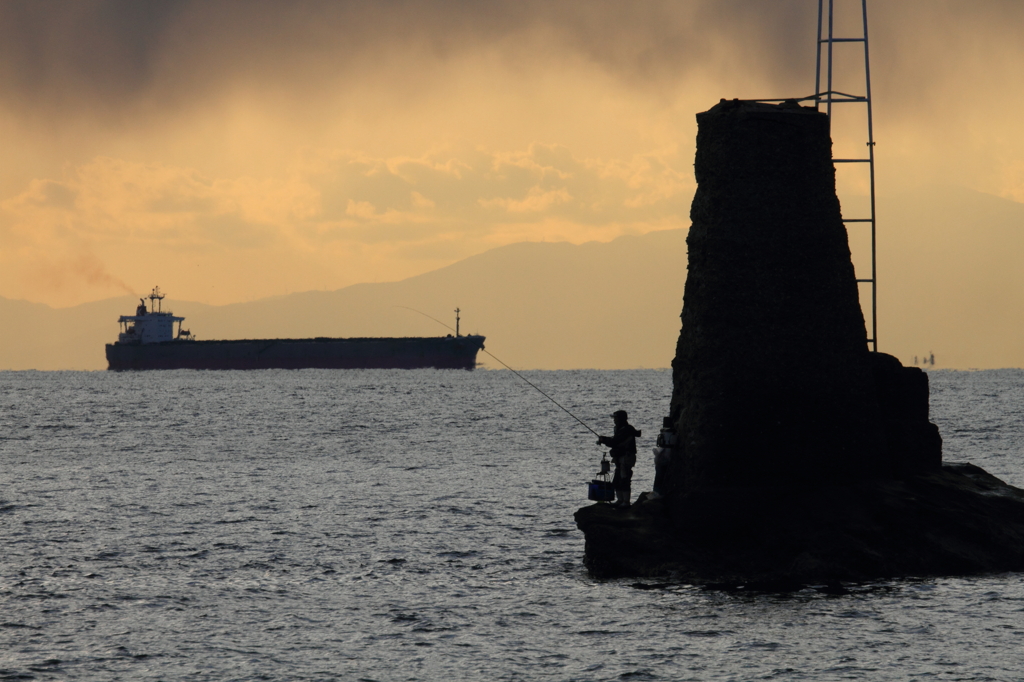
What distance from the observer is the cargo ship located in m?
136

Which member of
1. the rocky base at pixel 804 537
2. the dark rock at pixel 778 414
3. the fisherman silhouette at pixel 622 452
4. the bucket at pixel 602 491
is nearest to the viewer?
the rocky base at pixel 804 537

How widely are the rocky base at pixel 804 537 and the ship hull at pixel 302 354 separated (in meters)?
121

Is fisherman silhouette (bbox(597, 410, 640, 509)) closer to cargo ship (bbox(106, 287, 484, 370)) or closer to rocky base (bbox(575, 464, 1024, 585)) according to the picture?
rocky base (bbox(575, 464, 1024, 585))

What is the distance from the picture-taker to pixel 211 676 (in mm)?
9336

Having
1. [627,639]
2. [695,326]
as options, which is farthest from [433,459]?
[627,639]

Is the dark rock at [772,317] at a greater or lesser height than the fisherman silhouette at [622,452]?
greater

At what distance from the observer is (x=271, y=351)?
142500 mm

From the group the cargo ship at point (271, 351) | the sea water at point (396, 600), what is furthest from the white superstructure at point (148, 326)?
the sea water at point (396, 600)

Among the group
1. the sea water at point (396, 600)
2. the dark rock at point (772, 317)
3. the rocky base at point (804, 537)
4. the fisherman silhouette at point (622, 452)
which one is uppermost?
the dark rock at point (772, 317)

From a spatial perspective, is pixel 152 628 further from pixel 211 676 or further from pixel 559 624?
pixel 559 624

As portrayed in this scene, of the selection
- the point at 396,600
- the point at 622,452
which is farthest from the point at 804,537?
the point at 396,600

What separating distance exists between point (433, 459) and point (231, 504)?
11.4 m

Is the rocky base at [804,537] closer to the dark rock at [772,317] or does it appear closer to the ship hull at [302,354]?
the dark rock at [772,317]

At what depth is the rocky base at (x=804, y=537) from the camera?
12.5 meters
